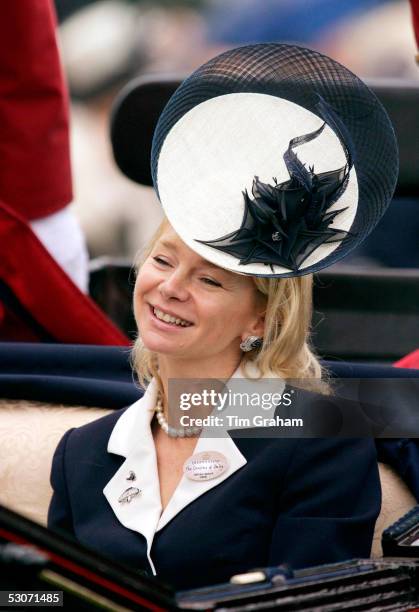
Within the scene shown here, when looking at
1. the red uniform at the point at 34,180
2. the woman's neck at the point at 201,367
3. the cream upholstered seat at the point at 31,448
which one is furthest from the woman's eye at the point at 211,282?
the red uniform at the point at 34,180

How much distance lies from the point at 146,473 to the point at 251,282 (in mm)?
314

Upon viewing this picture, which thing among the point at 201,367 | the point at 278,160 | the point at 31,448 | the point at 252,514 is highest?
the point at 278,160

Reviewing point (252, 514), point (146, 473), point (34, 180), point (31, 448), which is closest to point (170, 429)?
point (146, 473)

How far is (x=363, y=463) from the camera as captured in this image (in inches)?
64.7

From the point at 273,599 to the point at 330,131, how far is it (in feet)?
2.09

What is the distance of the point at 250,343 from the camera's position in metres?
1.72

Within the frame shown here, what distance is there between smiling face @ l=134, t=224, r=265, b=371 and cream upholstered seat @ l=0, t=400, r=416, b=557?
409mm

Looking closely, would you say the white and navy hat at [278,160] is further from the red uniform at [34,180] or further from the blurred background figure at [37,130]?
the blurred background figure at [37,130]

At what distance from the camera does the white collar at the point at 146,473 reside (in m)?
1.67

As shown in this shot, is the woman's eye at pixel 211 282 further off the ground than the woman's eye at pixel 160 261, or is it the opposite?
the woman's eye at pixel 160 261

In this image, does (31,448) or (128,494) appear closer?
(128,494)

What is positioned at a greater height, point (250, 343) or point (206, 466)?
point (250, 343)

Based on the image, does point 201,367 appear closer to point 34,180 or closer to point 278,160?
point 278,160

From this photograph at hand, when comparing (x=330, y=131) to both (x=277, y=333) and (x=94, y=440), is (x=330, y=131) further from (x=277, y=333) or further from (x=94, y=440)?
(x=94, y=440)
